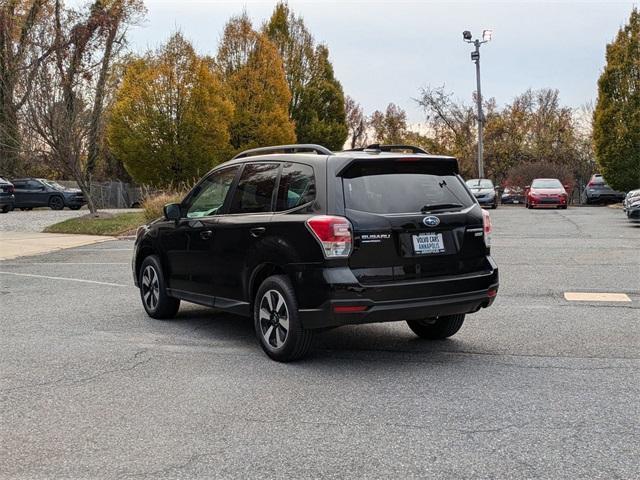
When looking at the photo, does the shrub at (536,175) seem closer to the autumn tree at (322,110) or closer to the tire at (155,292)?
the autumn tree at (322,110)

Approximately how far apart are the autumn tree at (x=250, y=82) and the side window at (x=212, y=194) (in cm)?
3130

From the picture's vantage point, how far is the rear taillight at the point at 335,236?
5762 mm

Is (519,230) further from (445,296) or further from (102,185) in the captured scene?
(102,185)

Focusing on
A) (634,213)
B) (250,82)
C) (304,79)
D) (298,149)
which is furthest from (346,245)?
(304,79)

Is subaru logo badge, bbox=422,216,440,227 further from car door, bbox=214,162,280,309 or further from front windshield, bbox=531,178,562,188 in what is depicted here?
front windshield, bbox=531,178,562,188

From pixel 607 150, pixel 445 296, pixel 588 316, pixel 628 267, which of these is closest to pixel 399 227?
pixel 445 296

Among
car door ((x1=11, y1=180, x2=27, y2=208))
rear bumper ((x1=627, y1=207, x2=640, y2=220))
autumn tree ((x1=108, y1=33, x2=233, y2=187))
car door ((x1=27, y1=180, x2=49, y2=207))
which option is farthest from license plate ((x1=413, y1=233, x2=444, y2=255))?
car door ((x1=11, y1=180, x2=27, y2=208))

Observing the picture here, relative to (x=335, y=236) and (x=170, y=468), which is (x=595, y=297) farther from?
(x=170, y=468)

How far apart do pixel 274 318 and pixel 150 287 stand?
269 cm

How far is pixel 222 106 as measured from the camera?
104 feet

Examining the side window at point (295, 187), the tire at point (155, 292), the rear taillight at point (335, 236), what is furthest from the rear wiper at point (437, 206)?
the tire at point (155, 292)

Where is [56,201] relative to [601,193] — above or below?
above

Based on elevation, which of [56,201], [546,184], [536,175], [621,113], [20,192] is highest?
[621,113]

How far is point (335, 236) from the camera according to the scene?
576cm
